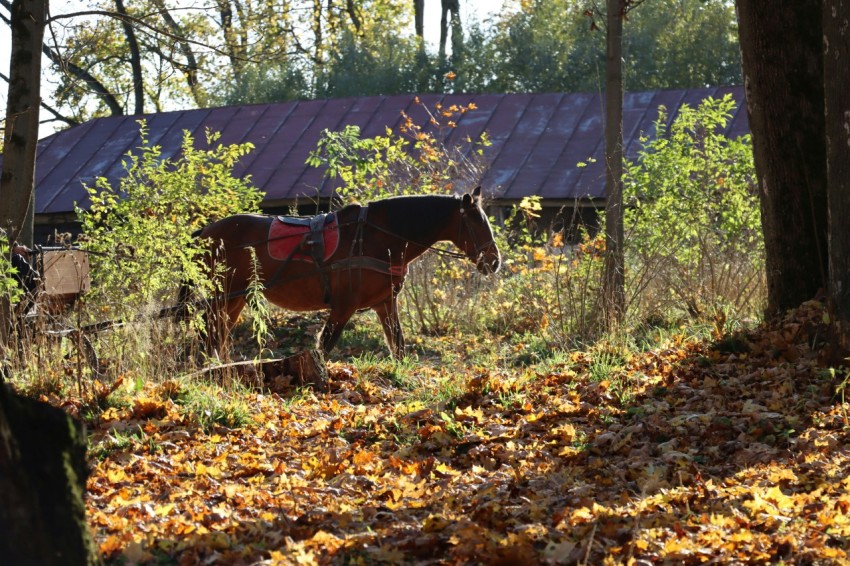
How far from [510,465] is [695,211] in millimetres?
6989

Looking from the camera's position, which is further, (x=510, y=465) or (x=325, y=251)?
(x=325, y=251)

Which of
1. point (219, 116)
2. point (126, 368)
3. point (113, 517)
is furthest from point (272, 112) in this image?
point (113, 517)

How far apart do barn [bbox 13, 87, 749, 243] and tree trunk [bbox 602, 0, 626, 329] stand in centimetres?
840

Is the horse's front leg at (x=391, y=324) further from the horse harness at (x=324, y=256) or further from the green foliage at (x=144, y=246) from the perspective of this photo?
the green foliage at (x=144, y=246)

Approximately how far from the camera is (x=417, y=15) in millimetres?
41719

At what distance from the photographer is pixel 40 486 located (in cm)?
356

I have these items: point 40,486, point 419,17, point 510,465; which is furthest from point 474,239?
point 419,17

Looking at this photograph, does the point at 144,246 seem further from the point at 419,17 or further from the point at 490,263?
the point at 419,17

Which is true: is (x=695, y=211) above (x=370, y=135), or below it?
below

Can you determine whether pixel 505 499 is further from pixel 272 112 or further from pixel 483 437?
pixel 272 112

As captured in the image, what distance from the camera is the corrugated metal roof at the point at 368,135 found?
2281 cm

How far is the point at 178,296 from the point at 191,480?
5.02 metres

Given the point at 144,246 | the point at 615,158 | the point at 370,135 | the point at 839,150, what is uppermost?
the point at 370,135

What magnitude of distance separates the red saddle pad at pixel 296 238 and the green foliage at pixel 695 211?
3.29 meters
